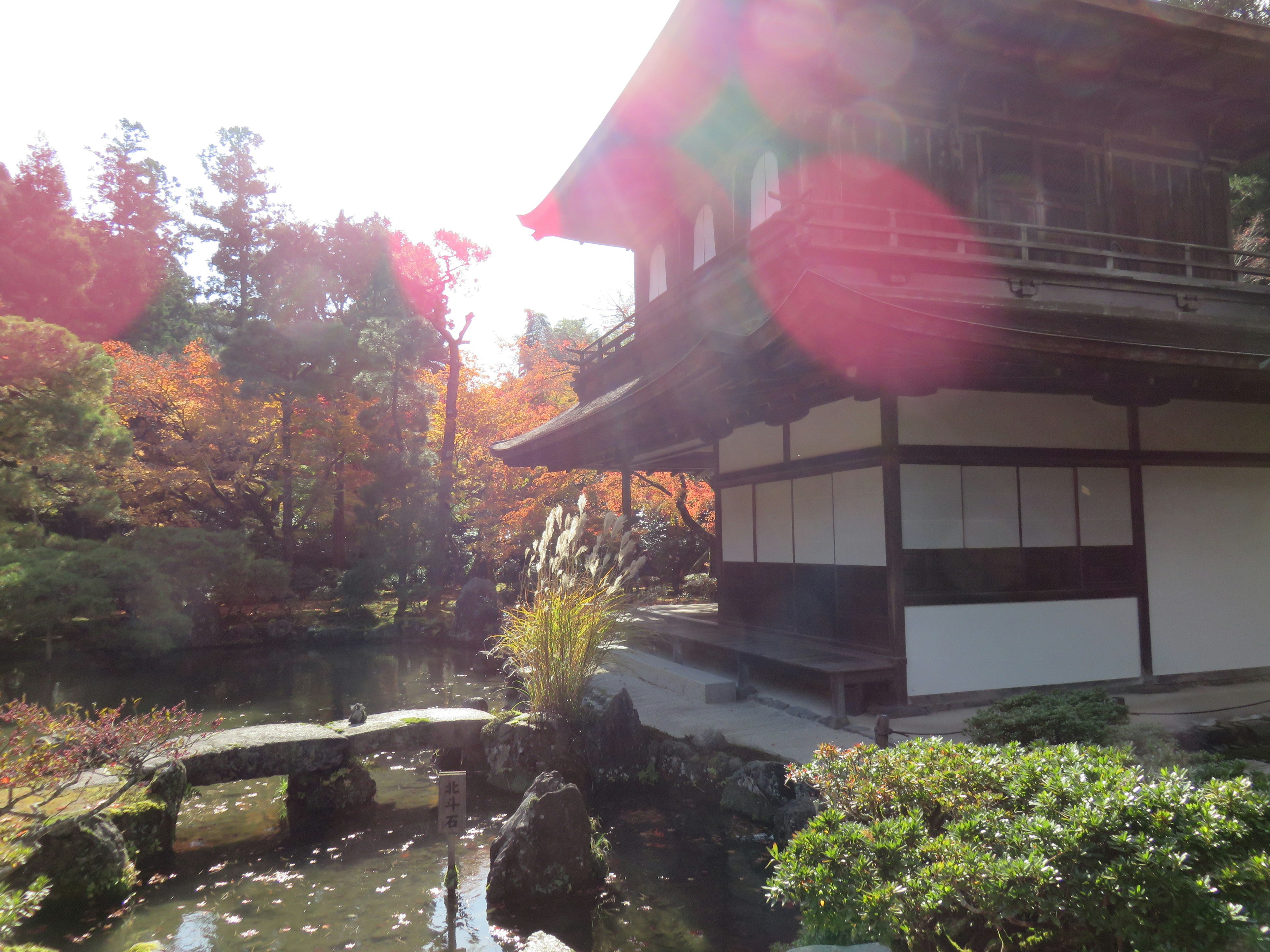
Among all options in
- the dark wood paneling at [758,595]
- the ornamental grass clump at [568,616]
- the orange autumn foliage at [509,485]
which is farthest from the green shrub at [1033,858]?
the orange autumn foliage at [509,485]

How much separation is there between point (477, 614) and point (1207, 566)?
1121 cm

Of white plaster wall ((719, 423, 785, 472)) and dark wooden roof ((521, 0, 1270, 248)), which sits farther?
white plaster wall ((719, 423, 785, 472))

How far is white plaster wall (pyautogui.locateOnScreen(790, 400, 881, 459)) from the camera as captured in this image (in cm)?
564

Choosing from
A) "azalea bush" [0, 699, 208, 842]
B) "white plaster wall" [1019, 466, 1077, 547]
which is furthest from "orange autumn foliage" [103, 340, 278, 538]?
"white plaster wall" [1019, 466, 1077, 547]

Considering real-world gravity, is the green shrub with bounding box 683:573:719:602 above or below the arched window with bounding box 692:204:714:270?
below

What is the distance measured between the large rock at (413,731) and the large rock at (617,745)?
844 millimetres

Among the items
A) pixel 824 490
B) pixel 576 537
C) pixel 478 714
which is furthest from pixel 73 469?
pixel 824 490

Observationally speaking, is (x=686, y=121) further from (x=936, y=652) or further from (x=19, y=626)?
(x=19, y=626)

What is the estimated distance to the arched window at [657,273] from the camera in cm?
1085

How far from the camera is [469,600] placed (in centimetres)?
1432

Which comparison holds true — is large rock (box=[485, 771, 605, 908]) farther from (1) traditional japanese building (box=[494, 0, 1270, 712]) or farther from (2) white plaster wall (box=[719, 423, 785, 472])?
(2) white plaster wall (box=[719, 423, 785, 472])

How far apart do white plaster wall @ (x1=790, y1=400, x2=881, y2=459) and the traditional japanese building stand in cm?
3

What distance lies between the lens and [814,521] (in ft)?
21.7

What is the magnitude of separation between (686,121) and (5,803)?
886cm
